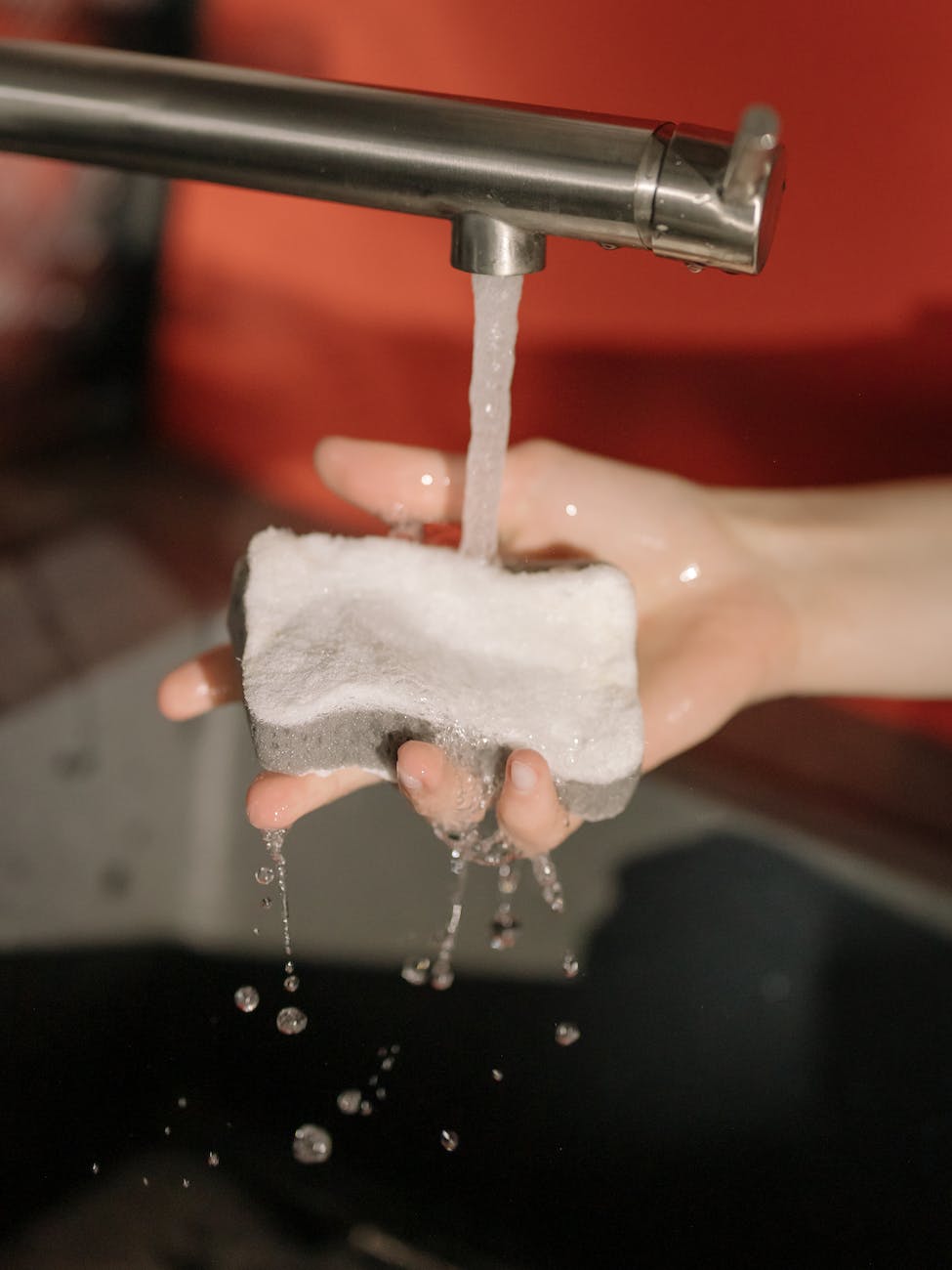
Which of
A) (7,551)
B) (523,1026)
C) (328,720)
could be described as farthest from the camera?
(7,551)

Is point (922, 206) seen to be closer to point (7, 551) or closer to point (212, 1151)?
point (212, 1151)

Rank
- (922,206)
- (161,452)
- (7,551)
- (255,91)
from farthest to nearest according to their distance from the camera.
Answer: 1. (161,452)
2. (7,551)
3. (922,206)
4. (255,91)

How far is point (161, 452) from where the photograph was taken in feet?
3.98

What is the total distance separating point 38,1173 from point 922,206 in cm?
88

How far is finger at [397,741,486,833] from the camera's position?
0.49 meters

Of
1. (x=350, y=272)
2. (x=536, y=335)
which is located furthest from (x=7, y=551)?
(x=536, y=335)

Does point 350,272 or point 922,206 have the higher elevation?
point 922,206

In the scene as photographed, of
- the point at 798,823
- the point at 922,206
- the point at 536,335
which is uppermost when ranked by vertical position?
the point at 922,206

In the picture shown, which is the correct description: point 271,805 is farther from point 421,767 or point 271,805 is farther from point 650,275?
point 650,275

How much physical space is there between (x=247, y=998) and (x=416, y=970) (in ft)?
0.42

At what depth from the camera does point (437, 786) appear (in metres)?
0.49

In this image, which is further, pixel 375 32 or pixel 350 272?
pixel 350 272

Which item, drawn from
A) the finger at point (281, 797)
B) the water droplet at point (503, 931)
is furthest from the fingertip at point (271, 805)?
the water droplet at point (503, 931)

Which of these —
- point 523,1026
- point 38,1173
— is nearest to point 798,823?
point 523,1026
